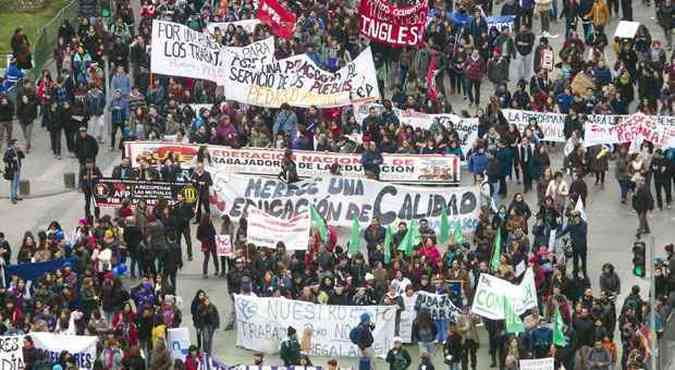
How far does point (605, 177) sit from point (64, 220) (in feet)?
35.9

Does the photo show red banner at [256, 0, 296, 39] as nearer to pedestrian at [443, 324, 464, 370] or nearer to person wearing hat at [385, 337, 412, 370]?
pedestrian at [443, 324, 464, 370]

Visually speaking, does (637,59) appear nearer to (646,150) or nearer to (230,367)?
(646,150)

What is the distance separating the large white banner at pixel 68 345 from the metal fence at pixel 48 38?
56.9 ft

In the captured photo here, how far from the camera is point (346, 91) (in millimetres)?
55688

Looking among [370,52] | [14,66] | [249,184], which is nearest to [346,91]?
[370,52]

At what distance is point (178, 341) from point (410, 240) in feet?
17.8

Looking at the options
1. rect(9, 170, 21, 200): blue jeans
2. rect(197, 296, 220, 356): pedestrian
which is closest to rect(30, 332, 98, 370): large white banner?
→ rect(197, 296, 220, 356): pedestrian

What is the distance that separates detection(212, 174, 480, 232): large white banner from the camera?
50750 mm

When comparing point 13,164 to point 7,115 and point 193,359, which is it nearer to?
point 7,115

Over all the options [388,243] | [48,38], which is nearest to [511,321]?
[388,243]

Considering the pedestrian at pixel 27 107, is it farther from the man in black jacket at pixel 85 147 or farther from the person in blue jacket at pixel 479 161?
the person in blue jacket at pixel 479 161

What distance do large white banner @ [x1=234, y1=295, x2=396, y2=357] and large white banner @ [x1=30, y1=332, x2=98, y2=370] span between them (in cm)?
320

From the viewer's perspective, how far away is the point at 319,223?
49344mm

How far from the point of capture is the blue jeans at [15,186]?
54.4 m
